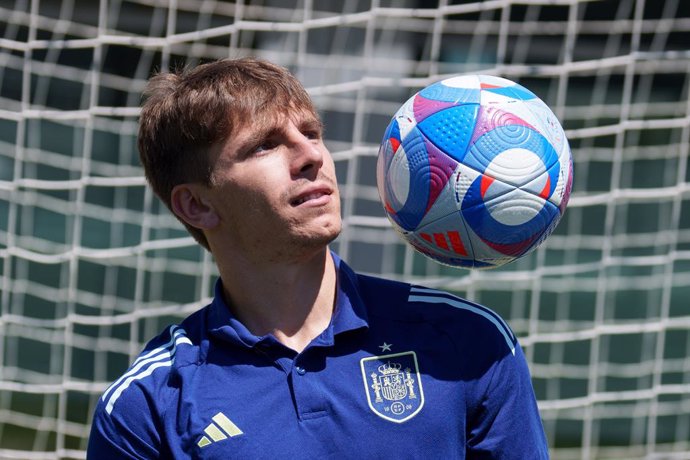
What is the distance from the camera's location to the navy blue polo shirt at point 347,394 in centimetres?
183

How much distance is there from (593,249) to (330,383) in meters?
4.58

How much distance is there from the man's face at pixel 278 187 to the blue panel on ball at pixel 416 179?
0.16 m

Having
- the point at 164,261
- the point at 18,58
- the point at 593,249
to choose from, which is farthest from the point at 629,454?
the point at 18,58

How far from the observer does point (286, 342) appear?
197 cm

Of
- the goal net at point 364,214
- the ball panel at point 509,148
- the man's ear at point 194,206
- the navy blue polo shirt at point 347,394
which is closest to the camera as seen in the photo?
the navy blue polo shirt at point 347,394

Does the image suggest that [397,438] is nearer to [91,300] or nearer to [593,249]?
[91,300]

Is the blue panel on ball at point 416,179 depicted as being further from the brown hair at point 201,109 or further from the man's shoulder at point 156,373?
the man's shoulder at point 156,373

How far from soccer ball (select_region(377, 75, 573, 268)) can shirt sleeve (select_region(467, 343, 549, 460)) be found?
26cm

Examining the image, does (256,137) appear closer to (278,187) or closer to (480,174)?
(278,187)

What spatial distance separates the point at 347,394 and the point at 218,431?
0.26 meters

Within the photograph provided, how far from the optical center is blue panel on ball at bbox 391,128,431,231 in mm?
1985

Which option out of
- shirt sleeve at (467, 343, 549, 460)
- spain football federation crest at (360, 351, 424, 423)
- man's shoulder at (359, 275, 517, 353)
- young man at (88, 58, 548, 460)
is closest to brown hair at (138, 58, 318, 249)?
young man at (88, 58, 548, 460)

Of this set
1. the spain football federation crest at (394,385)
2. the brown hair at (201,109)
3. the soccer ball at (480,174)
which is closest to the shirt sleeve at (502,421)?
the spain football federation crest at (394,385)

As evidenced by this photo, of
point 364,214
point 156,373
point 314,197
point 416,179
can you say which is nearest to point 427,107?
point 416,179
